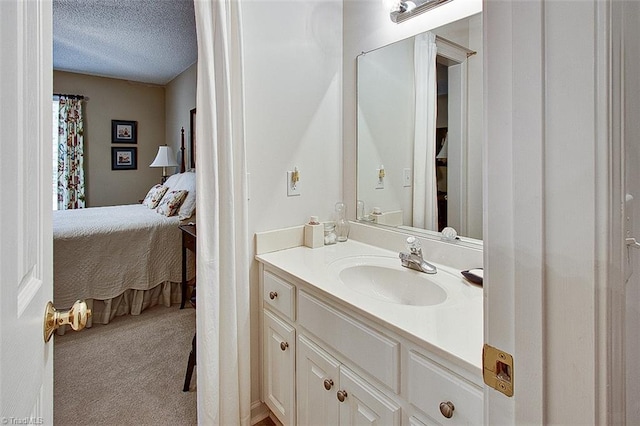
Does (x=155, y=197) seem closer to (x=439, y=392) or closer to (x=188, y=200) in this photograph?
(x=188, y=200)

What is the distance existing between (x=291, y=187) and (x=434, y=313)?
1.02 meters

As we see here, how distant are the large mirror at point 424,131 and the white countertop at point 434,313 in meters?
0.34

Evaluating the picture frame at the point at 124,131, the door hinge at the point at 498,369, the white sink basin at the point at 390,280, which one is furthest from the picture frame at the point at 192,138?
the door hinge at the point at 498,369

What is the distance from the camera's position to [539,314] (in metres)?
0.44

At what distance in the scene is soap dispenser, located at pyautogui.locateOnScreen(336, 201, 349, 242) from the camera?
1960mm

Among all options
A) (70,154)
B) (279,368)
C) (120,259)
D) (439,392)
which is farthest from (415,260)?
(70,154)

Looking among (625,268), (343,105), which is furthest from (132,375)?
(625,268)

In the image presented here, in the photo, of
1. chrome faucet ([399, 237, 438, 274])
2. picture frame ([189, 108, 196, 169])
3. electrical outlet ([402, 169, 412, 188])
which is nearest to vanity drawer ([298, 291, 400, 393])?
chrome faucet ([399, 237, 438, 274])

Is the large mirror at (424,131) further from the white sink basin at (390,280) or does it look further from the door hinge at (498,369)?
the door hinge at (498,369)

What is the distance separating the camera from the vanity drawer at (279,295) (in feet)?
4.80

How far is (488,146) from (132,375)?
2.48 meters

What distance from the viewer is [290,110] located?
1.79 meters

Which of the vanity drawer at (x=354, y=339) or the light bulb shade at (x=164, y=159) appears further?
the light bulb shade at (x=164, y=159)

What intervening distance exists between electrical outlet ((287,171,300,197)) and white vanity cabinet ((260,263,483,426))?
42 cm
